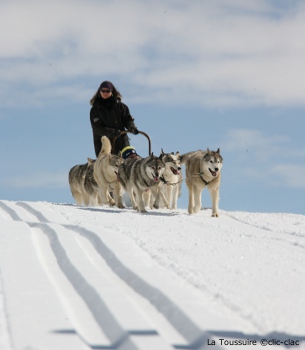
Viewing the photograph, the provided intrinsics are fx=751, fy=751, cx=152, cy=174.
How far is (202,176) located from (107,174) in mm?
2391

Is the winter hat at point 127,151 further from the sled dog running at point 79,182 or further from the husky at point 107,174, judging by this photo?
the sled dog running at point 79,182

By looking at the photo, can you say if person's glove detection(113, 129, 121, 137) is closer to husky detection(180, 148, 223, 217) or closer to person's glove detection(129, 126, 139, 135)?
person's glove detection(129, 126, 139, 135)

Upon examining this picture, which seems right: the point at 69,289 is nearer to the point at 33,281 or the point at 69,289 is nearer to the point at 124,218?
the point at 33,281

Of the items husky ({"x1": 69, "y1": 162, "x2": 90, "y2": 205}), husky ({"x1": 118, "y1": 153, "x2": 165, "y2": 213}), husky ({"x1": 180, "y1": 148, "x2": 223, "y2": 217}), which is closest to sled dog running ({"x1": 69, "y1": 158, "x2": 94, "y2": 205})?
husky ({"x1": 69, "y1": 162, "x2": 90, "y2": 205})

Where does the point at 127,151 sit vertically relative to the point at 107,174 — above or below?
above

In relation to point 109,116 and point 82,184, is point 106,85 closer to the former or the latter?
point 109,116

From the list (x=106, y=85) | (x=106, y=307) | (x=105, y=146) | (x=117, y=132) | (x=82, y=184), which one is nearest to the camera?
(x=106, y=307)

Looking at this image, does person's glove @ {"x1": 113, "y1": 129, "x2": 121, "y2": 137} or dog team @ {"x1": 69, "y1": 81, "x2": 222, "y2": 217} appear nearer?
dog team @ {"x1": 69, "y1": 81, "x2": 222, "y2": 217}

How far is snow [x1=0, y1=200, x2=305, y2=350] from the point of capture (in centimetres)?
445

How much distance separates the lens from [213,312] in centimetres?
480

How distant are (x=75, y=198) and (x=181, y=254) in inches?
432

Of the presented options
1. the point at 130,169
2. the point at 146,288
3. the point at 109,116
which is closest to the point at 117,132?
the point at 109,116

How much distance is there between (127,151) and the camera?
47.5 feet

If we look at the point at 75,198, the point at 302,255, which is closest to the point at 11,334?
the point at 302,255
